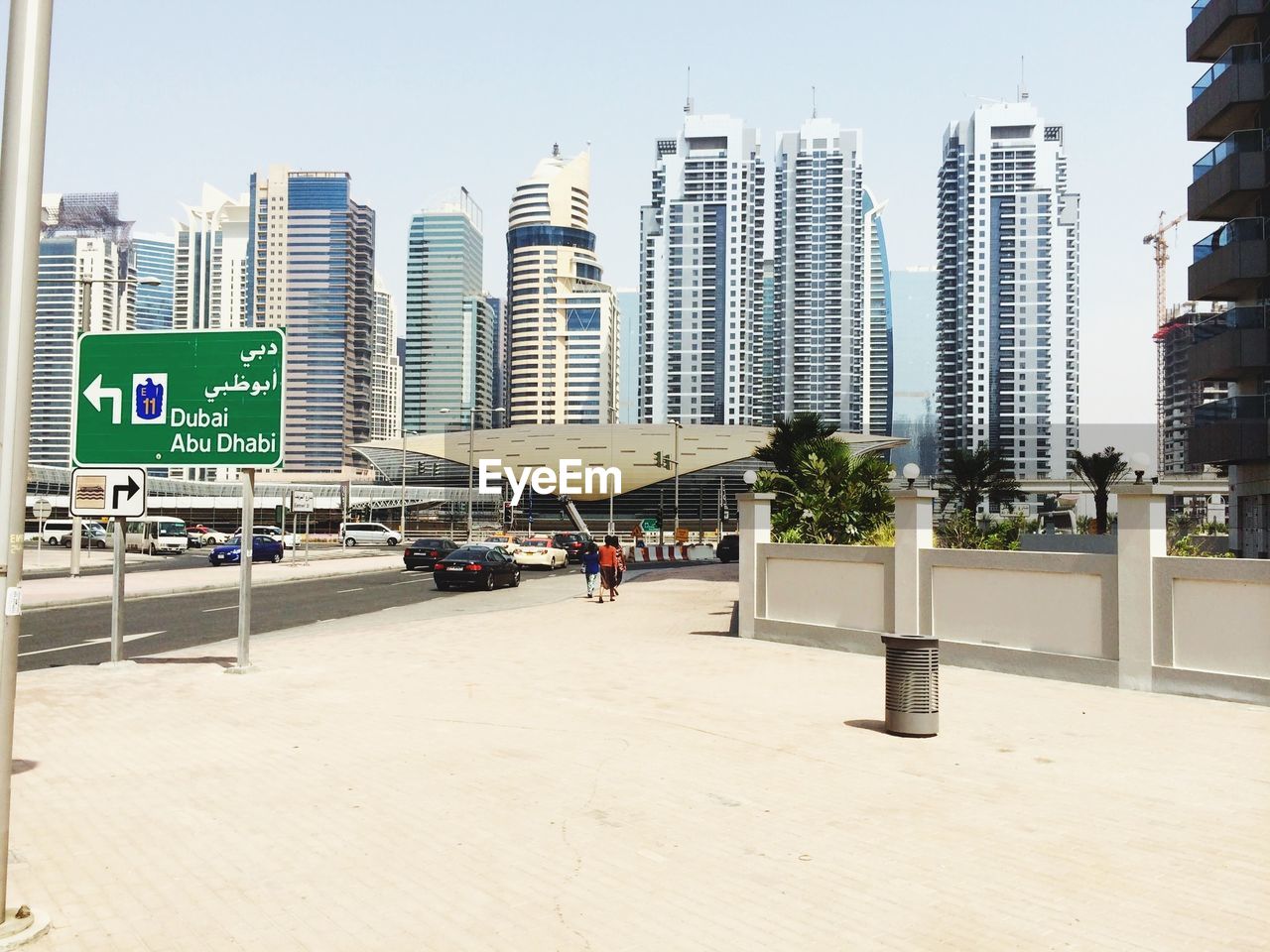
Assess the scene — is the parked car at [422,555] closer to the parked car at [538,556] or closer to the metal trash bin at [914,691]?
the parked car at [538,556]

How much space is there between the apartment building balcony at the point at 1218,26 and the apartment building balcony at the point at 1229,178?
4.61 metres

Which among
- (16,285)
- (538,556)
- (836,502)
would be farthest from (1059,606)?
(538,556)

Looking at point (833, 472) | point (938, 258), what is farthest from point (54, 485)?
point (938, 258)

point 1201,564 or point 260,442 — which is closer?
point 1201,564

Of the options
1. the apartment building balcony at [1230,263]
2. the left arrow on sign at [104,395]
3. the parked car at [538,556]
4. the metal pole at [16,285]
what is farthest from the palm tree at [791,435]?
the metal pole at [16,285]

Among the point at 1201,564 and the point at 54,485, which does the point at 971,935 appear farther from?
the point at 54,485

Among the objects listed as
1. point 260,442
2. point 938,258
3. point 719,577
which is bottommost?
point 719,577

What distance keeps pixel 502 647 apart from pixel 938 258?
19267 centimetres

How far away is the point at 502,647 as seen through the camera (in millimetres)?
17953

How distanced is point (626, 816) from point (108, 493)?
9.68m

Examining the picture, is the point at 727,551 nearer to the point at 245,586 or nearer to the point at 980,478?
the point at 980,478

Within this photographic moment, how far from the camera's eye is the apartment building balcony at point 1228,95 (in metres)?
42.0

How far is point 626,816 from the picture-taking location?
24.7 ft

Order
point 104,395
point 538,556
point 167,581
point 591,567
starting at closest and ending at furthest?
point 104,395 → point 591,567 → point 167,581 → point 538,556
